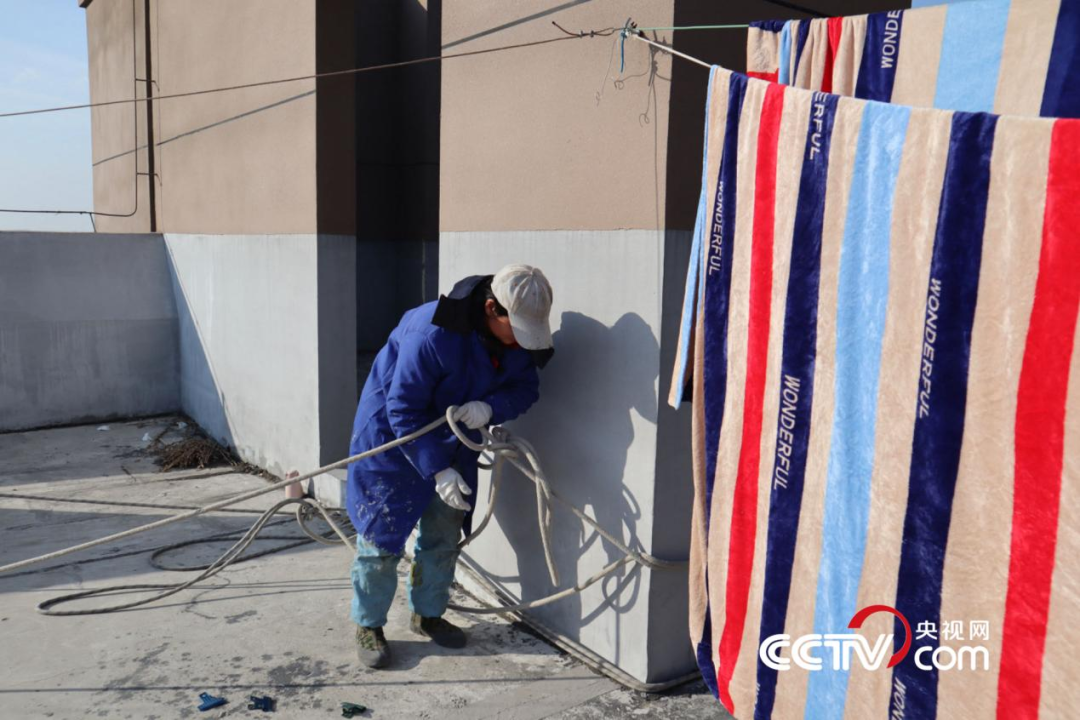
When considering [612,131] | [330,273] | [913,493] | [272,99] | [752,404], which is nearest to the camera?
[913,493]

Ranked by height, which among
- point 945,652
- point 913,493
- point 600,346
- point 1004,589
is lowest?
point 945,652

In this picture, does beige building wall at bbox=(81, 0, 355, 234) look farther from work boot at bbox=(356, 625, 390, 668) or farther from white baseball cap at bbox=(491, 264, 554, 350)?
work boot at bbox=(356, 625, 390, 668)

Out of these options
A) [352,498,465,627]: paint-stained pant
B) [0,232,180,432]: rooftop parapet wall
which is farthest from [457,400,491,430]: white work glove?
[0,232,180,432]: rooftop parapet wall

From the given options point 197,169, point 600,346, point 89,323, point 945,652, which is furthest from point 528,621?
point 89,323

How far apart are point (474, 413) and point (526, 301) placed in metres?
0.46

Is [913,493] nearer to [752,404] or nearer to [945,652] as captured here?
[945,652]

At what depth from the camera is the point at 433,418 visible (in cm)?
310

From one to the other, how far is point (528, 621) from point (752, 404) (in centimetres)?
171

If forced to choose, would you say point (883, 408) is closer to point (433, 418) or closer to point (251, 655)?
point (433, 418)

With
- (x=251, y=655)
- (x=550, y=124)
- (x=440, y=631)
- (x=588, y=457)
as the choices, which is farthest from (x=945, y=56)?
(x=251, y=655)

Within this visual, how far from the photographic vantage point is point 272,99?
214 inches

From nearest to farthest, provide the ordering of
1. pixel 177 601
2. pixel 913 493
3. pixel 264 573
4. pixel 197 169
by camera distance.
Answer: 1. pixel 913 493
2. pixel 177 601
3. pixel 264 573
4. pixel 197 169

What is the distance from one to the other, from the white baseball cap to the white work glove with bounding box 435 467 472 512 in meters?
0.55

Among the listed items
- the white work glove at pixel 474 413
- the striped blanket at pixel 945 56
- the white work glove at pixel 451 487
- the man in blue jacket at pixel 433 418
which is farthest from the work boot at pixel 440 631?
the striped blanket at pixel 945 56
